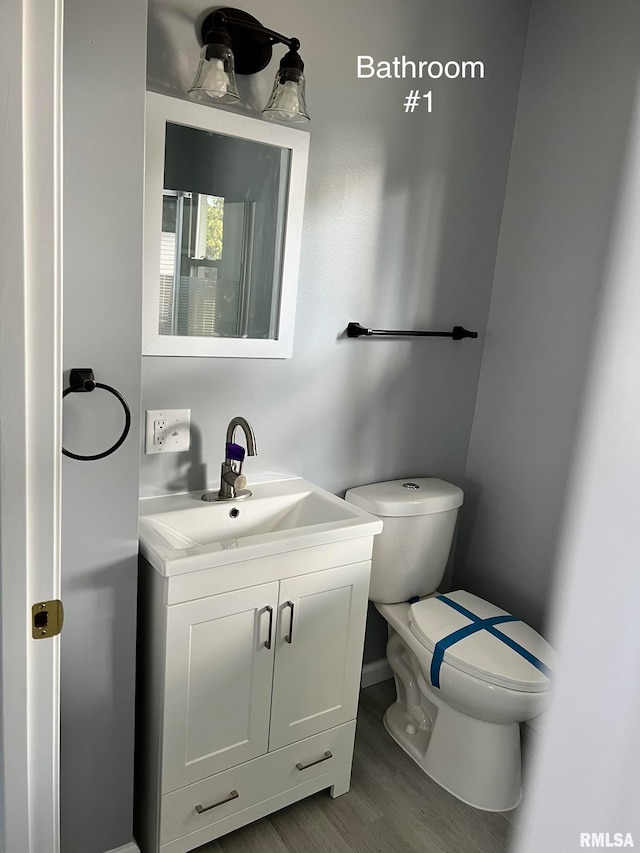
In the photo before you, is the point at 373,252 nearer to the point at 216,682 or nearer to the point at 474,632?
the point at 474,632

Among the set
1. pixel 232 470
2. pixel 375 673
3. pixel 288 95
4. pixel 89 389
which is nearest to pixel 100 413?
pixel 89 389

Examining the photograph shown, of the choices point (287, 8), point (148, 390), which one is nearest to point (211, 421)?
point (148, 390)

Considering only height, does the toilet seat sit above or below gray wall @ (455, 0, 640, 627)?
below

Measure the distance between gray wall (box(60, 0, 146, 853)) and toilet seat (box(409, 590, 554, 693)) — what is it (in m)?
0.89

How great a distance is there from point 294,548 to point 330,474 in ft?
1.94

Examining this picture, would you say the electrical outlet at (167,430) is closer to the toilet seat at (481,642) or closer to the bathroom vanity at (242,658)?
the bathroom vanity at (242,658)

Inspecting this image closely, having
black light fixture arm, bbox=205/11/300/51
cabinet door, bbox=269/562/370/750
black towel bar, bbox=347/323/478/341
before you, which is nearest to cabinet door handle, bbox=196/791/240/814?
cabinet door, bbox=269/562/370/750

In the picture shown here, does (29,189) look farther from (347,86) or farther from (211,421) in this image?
(347,86)

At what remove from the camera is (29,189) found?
2.98 feet

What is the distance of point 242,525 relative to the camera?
1839mm

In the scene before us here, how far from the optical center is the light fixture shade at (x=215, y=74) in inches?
Answer: 59.4

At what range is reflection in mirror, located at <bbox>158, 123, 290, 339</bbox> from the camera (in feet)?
5.44

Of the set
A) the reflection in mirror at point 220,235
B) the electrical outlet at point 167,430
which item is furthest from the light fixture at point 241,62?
the electrical outlet at point 167,430

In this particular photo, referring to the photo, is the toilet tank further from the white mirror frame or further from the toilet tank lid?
the white mirror frame
